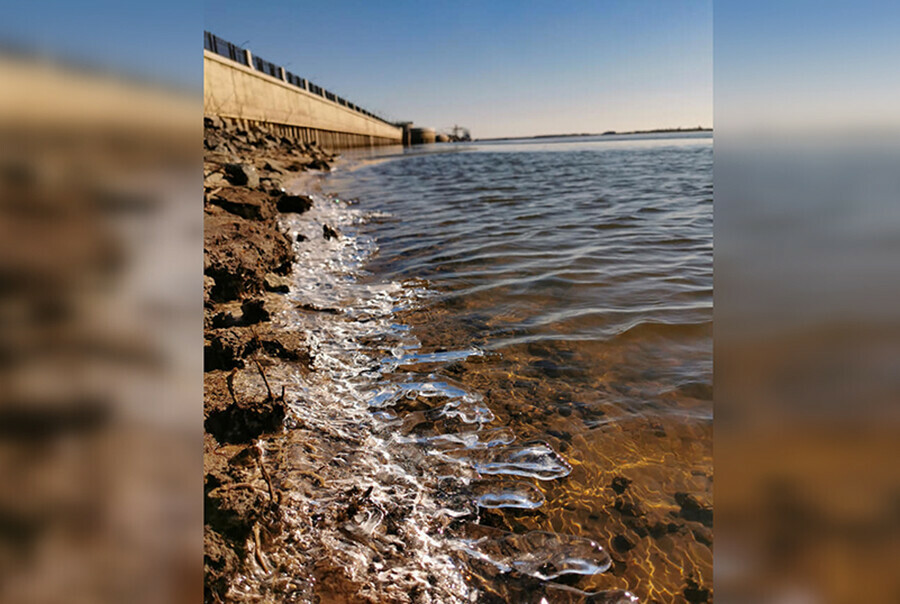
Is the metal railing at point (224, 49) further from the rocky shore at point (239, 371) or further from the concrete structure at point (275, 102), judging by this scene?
the rocky shore at point (239, 371)

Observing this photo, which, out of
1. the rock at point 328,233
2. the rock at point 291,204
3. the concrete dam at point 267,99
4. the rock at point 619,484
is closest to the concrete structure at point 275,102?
the concrete dam at point 267,99

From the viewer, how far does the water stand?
5.45 ft

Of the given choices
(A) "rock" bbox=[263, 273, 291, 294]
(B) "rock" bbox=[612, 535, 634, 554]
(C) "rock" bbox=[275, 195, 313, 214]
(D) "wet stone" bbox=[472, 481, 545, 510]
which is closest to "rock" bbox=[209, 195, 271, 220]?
(A) "rock" bbox=[263, 273, 291, 294]

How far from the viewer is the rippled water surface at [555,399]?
5.56ft

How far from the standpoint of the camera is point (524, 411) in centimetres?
255

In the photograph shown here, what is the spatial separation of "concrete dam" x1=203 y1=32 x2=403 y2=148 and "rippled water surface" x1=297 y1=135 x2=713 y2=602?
23.8 ft

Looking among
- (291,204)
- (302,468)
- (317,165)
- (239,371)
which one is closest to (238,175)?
(291,204)

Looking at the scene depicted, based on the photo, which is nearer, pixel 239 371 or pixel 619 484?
pixel 619 484

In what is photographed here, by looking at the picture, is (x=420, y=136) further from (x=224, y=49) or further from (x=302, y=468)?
(x=302, y=468)

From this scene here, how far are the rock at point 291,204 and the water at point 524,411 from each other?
2.69 m
